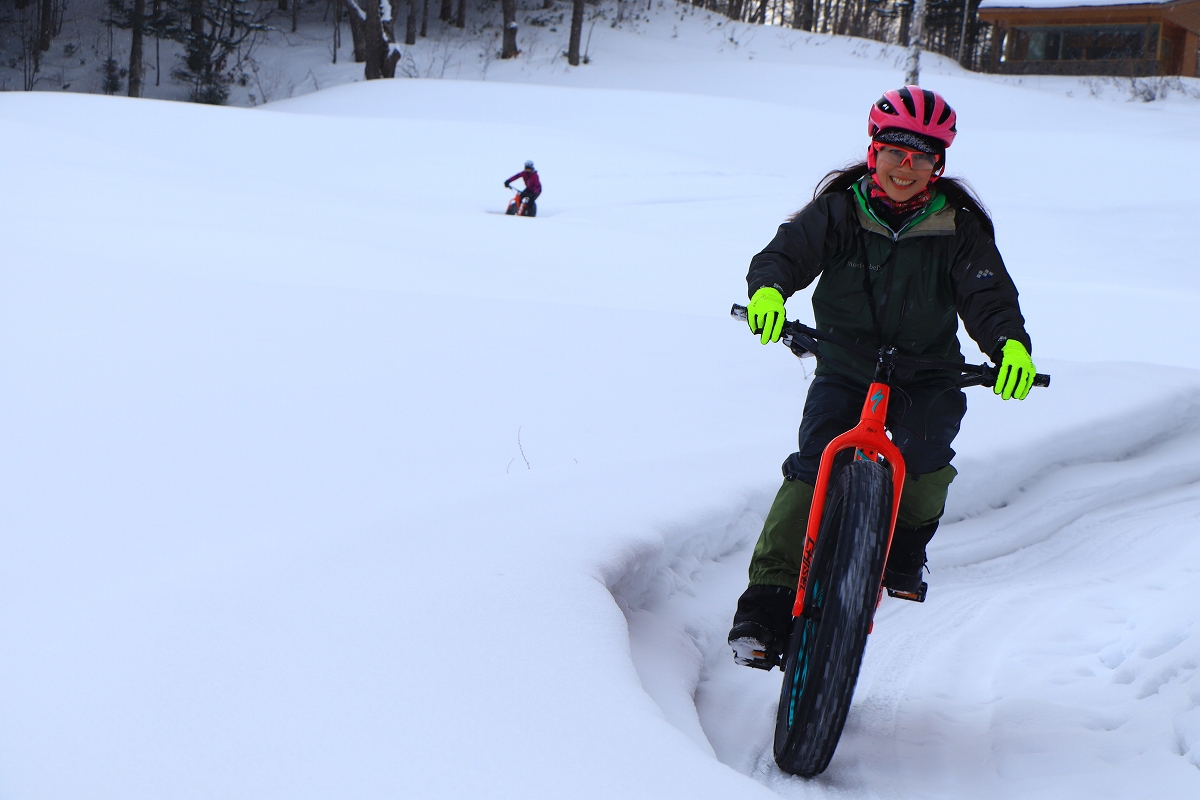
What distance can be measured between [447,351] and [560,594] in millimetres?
2970

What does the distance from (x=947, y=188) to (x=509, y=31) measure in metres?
32.2

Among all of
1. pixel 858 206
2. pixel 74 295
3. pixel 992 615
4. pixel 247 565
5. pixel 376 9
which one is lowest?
pixel 992 615

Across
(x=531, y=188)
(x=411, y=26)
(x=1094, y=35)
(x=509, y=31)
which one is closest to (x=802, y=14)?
(x=1094, y=35)

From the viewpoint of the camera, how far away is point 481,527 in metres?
3.36

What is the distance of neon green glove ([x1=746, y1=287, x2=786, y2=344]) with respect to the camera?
2.49 metres

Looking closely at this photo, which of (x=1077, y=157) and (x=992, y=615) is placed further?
(x=1077, y=157)

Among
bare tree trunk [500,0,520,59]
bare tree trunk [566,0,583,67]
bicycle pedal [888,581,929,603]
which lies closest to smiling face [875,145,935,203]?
bicycle pedal [888,581,929,603]

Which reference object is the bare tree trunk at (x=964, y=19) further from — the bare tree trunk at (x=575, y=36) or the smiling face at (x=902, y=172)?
the smiling face at (x=902, y=172)

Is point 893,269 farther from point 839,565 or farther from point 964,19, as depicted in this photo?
point 964,19

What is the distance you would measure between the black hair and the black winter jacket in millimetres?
21

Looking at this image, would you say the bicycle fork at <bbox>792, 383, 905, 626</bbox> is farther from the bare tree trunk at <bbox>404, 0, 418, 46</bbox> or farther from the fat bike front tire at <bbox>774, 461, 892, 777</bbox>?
the bare tree trunk at <bbox>404, 0, 418, 46</bbox>

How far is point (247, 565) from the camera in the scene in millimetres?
2932

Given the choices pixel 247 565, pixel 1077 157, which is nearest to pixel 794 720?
pixel 247 565

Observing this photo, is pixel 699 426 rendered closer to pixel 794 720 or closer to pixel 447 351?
pixel 447 351
